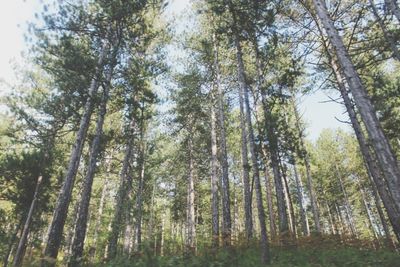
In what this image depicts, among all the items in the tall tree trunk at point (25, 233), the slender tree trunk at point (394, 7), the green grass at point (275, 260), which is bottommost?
the green grass at point (275, 260)

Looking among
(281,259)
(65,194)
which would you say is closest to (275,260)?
(281,259)

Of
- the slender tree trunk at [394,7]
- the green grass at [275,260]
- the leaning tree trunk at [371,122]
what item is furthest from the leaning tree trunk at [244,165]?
the slender tree trunk at [394,7]

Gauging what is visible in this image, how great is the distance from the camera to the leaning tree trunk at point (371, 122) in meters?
4.77

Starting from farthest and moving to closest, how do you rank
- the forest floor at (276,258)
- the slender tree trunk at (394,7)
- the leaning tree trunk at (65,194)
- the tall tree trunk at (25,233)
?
the tall tree trunk at (25,233), the leaning tree trunk at (65,194), the slender tree trunk at (394,7), the forest floor at (276,258)

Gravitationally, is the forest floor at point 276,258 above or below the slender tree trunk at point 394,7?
below

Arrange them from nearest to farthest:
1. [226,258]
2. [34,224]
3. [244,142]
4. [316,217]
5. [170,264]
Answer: [170,264] < [226,258] < [244,142] < [34,224] < [316,217]

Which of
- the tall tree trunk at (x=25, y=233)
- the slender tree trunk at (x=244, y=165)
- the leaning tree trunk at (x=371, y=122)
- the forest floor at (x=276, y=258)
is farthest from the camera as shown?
the tall tree trunk at (x=25, y=233)

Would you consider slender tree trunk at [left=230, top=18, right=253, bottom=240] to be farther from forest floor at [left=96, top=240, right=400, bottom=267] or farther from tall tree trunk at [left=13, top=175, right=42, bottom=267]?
tall tree trunk at [left=13, top=175, right=42, bottom=267]

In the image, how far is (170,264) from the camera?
6.07 m

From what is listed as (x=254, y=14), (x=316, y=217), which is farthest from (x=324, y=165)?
(x=254, y=14)

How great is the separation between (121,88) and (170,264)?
8480mm

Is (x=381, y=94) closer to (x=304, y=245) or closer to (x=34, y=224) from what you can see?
(x=304, y=245)

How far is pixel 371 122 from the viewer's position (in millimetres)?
5375

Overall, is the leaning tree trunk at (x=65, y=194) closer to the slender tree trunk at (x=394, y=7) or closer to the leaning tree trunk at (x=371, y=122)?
the leaning tree trunk at (x=371, y=122)
